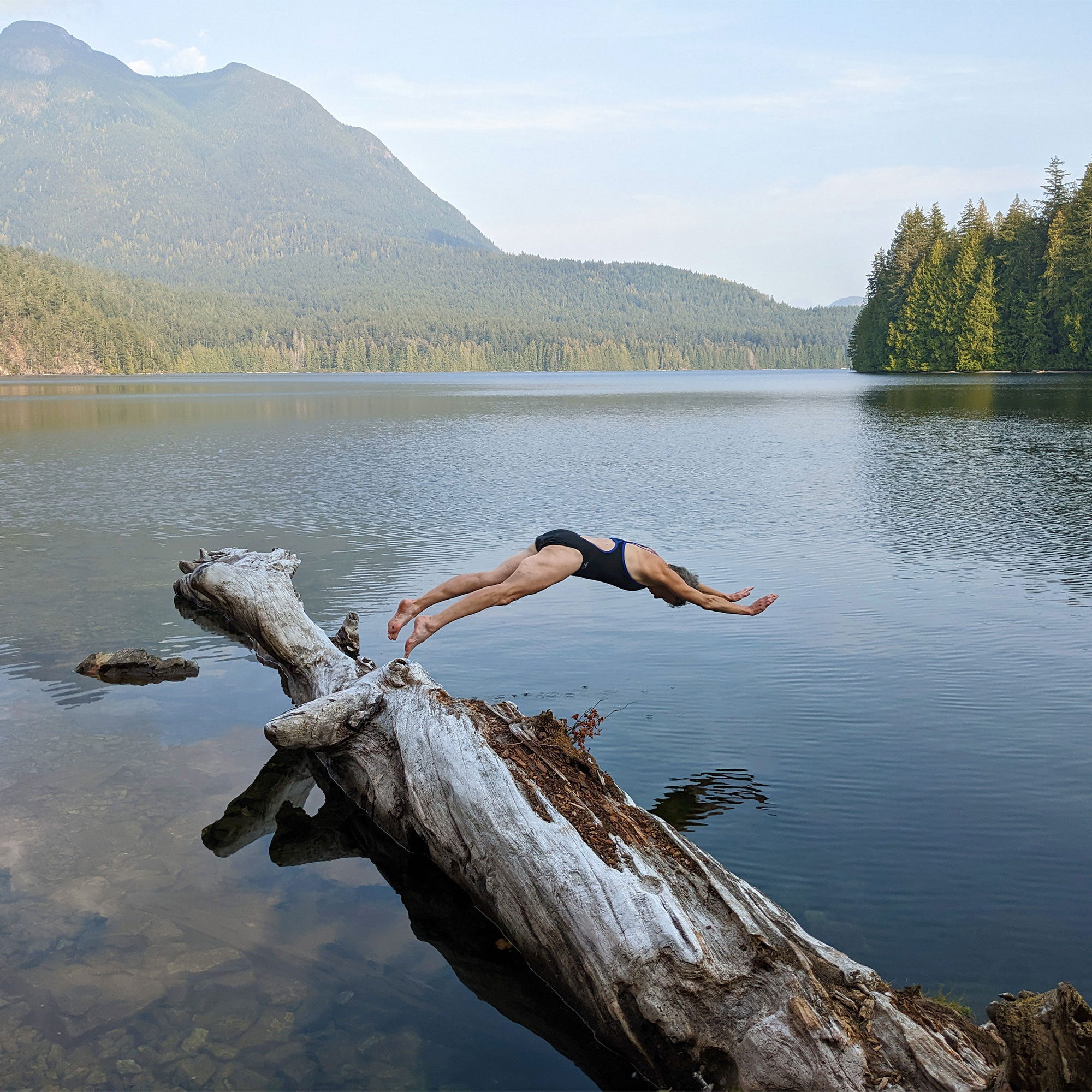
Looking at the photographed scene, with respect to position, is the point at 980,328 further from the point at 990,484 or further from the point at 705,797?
the point at 705,797

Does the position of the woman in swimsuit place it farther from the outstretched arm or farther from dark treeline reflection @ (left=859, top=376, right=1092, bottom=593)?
dark treeline reflection @ (left=859, top=376, right=1092, bottom=593)

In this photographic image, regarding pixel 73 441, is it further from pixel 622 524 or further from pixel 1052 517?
pixel 1052 517

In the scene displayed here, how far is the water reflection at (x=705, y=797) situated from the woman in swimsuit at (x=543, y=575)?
1.59 m

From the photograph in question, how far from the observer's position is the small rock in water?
8.93 metres

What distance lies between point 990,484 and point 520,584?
16802 mm

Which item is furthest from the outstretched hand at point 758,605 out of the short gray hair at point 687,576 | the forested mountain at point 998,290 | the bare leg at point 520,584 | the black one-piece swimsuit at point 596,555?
the forested mountain at point 998,290

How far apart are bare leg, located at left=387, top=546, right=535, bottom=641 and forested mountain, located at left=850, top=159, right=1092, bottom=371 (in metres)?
92.3

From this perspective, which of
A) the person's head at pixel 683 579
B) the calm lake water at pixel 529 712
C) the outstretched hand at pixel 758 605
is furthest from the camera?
the outstretched hand at pixel 758 605

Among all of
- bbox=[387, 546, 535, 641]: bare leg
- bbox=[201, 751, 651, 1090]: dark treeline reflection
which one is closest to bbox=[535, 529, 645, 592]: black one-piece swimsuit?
bbox=[387, 546, 535, 641]: bare leg

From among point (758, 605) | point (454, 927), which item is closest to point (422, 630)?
point (454, 927)

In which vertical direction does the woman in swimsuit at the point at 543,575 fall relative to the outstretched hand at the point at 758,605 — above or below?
above

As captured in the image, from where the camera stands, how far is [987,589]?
38.8ft

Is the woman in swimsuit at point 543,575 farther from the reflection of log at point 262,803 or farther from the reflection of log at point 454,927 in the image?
the reflection of log at point 454,927

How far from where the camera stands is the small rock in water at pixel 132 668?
8.93m
